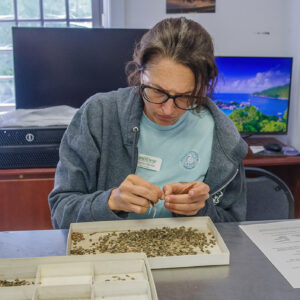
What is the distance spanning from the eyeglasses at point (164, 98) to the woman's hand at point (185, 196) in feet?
0.80

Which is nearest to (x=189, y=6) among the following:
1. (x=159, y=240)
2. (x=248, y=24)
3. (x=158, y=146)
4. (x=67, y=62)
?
(x=248, y=24)

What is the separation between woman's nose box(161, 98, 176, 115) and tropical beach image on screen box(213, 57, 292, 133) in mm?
1483

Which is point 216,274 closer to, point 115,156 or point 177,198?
point 177,198

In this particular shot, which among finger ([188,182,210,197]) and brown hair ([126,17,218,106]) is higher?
brown hair ([126,17,218,106])

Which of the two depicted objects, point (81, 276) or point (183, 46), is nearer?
point (81, 276)

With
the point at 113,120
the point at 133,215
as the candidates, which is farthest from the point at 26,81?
the point at 133,215

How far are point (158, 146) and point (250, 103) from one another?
1460 mm

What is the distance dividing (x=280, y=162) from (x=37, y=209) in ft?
4.92

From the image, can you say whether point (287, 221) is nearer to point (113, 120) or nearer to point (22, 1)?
point (113, 120)

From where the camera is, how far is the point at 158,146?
1366mm

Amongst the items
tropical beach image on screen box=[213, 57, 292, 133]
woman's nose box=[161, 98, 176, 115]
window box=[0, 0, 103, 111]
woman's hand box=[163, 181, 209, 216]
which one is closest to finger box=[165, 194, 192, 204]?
woman's hand box=[163, 181, 209, 216]

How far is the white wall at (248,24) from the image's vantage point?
2.65m

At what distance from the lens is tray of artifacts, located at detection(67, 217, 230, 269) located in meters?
0.90

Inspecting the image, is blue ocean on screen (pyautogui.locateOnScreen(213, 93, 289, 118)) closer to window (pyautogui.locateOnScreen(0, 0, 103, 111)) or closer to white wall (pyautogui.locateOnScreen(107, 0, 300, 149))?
white wall (pyautogui.locateOnScreen(107, 0, 300, 149))
